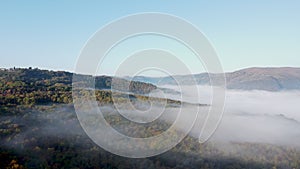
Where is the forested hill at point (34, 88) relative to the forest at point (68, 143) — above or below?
above

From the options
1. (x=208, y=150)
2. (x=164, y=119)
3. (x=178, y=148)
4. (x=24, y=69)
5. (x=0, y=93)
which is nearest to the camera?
(x=164, y=119)

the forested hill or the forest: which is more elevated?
the forested hill

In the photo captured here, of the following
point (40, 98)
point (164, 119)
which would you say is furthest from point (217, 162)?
point (40, 98)

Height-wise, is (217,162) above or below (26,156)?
below

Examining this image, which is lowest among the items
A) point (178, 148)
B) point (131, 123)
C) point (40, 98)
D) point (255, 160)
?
point (255, 160)

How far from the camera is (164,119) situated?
2125 inches

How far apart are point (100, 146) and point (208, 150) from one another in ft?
99.8

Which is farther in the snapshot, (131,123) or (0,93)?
(0,93)

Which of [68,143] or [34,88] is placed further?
[34,88]

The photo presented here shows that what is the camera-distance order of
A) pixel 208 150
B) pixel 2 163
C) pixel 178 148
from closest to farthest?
pixel 2 163 < pixel 178 148 < pixel 208 150

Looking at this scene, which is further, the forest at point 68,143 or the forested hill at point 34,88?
the forested hill at point 34,88

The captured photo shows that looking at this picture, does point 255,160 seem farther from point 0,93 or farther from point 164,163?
point 0,93

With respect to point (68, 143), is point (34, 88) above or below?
above

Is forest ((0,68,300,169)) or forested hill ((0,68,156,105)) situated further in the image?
forested hill ((0,68,156,105))
